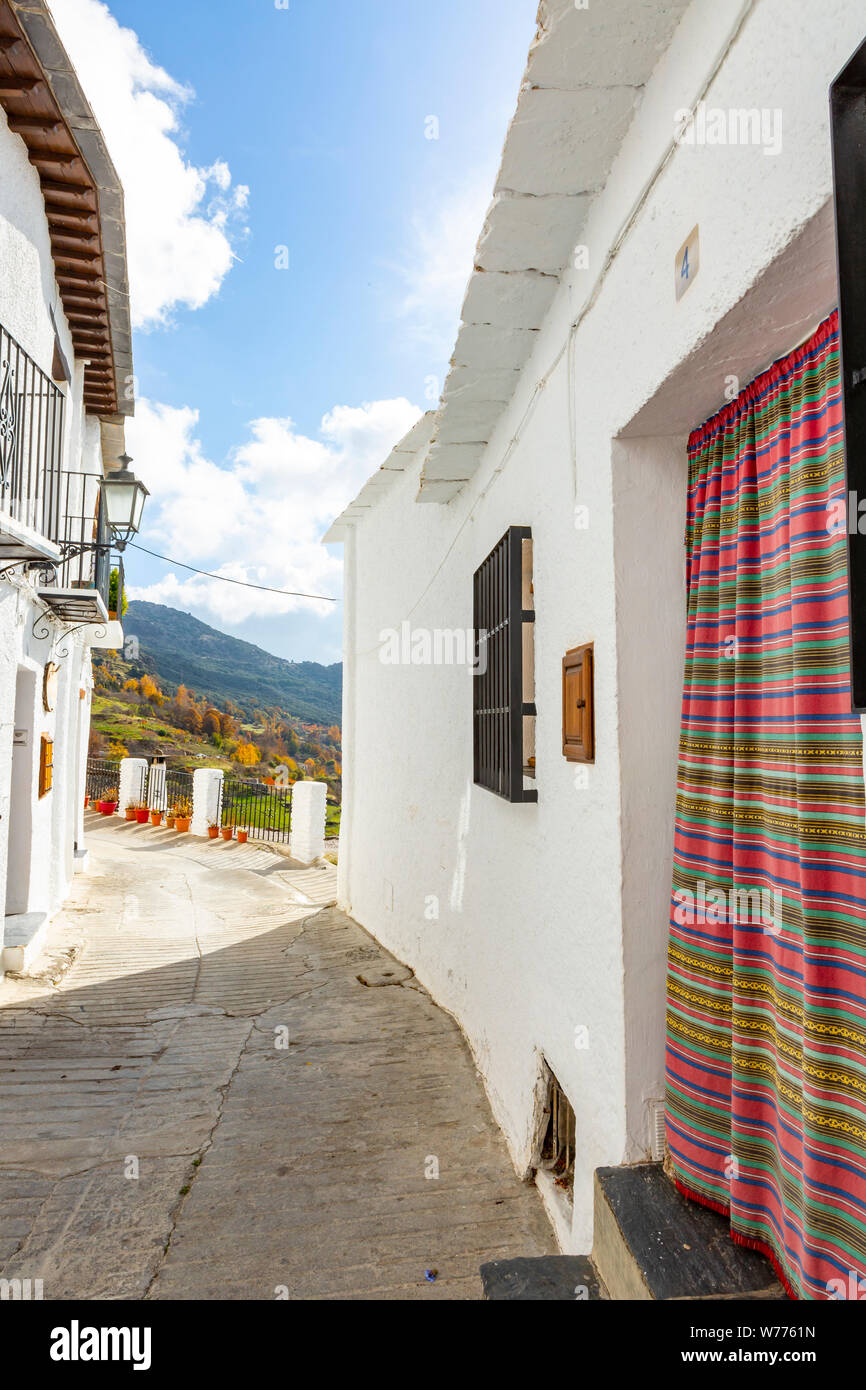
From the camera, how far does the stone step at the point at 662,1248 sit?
5.61 feet

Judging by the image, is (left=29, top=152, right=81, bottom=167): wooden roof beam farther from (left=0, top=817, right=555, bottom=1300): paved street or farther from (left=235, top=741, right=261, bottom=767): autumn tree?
(left=235, top=741, right=261, bottom=767): autumn tree

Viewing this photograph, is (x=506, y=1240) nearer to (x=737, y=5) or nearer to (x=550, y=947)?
(x=550, y=947)

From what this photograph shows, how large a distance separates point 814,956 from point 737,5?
1971 mm

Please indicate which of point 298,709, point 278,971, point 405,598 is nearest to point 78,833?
point 278,971

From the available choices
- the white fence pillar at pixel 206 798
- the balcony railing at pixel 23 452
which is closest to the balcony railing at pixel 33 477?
the balcony railing at pixel 23 452

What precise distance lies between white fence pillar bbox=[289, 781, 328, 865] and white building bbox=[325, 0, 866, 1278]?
885 cm

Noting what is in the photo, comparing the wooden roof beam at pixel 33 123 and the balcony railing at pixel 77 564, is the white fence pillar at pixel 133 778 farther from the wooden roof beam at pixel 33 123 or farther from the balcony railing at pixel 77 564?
the wooden roof beam at pixel 33 123

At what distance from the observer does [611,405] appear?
2332mm

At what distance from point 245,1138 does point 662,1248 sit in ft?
7.89

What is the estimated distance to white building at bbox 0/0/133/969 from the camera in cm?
498

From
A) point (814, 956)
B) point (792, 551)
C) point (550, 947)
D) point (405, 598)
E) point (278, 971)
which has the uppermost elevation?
point (405, 598)

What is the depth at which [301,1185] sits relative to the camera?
125 inches

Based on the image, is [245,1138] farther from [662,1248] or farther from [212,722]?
[212,722]

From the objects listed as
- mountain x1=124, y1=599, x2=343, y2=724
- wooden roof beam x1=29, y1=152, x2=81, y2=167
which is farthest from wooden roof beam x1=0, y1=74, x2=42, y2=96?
mountain x1=124, y1=599, x2=343, y2=724
